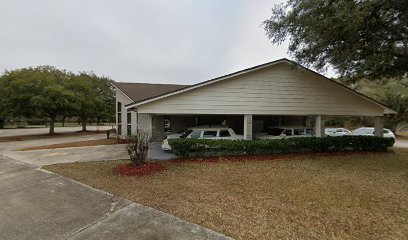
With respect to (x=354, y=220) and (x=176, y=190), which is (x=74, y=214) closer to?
(x=176, y=190)

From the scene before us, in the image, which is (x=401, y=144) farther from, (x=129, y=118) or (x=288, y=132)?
(x=129, y=118)

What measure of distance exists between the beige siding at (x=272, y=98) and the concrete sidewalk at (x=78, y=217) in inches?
190

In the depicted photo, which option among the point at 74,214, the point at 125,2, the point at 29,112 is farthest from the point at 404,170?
the point at 29,112

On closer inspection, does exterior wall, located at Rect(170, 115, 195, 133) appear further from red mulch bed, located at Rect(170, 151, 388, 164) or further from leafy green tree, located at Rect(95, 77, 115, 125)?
leafy green tree, located at Rect(95, 77, 115, 125)

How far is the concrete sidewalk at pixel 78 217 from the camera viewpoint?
4336 millimetres

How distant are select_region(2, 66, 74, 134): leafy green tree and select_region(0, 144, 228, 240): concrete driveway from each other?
1710 cm

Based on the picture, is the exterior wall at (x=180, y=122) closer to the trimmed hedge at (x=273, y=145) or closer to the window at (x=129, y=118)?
the window at (x=129, y=118)

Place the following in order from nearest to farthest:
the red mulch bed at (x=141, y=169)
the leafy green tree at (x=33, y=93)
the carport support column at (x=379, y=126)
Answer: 1. the red mulch bed at (x=141, y=169)
2. the carport support column at (x=379, y=126)
3. the leafy green tree at (x=33, y=93)

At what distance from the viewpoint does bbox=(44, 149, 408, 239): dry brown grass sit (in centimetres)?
445

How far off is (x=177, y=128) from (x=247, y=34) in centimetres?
894

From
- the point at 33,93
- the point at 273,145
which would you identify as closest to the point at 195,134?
the point at 273,145

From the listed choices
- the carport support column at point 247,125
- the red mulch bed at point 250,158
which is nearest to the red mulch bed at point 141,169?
the red mulch bed at point 250,158

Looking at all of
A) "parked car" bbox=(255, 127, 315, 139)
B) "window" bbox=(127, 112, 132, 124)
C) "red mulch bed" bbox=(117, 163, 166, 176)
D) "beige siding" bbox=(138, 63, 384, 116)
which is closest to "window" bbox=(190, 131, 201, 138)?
"beige siding" bbox=(138, 63, 384, 116)

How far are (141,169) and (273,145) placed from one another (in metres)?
6.72
